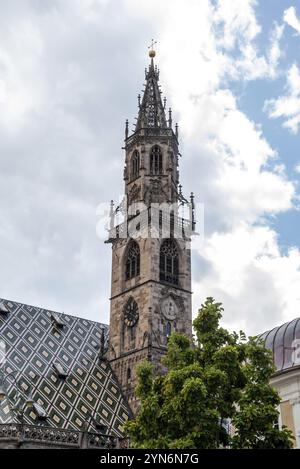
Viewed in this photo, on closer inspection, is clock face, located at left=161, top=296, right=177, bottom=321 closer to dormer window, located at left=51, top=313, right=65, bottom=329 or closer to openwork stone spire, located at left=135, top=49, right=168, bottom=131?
dormer window, located at left=51, top=313, right=65, bottom=329

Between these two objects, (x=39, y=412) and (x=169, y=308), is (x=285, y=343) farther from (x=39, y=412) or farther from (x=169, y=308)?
(x=169, y=308)

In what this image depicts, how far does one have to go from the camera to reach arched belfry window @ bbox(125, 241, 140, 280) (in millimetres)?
37763

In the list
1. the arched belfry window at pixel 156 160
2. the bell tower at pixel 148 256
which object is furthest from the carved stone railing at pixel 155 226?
the arched belfry window at pixel 156 160

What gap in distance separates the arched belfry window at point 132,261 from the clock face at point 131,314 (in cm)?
164

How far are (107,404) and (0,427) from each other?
7.63 metres

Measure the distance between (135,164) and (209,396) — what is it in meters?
25.1

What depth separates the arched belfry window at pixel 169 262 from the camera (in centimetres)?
3728

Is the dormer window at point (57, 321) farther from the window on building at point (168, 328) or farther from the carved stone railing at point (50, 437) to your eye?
the carved stone railing at point (50, 437)

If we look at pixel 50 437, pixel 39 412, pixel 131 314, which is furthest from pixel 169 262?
pixel 50 437

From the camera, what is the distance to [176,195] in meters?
40.5

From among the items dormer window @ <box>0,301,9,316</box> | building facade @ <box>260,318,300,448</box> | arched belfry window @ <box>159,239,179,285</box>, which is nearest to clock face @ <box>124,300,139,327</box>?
arched belfry window @ <box>159,239,179,285</box>

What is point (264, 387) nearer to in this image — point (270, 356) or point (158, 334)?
point (270, 356)

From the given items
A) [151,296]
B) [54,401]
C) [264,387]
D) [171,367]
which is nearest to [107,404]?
[54,401]

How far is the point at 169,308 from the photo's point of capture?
36500 millimetres
